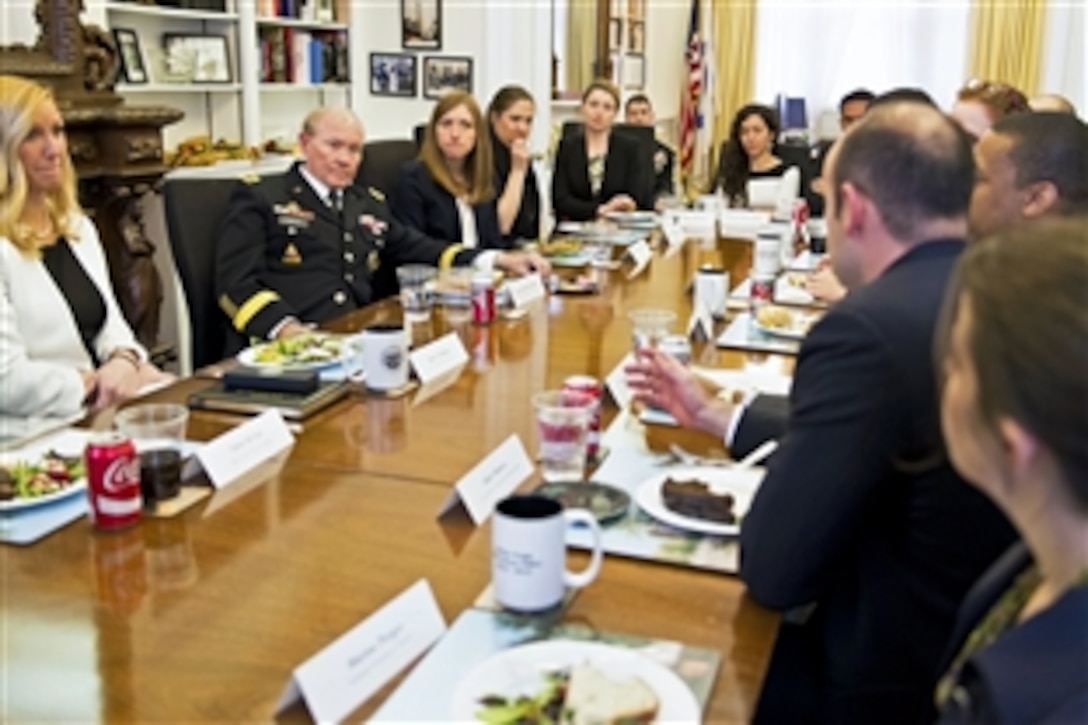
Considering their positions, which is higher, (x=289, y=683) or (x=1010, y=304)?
(x=1010, y=304)

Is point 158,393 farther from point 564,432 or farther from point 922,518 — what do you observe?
point 922,518

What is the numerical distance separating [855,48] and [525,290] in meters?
5.84

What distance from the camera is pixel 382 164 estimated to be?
3.92 metres

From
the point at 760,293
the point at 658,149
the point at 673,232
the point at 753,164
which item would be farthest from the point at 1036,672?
the point at 658,149

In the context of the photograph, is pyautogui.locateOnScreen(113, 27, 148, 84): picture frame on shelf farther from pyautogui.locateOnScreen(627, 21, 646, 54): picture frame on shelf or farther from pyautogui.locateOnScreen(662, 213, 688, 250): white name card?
pyautogui.locateOnScreen(627, 21, 646, 54): picture frame on shelf

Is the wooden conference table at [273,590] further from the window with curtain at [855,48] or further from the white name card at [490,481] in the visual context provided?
the window with curtain at [855,48]

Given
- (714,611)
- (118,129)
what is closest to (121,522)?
(714,611)

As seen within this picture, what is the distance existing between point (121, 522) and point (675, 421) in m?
0.88

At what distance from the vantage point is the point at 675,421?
1846mm

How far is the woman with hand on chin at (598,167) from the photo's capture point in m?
5.13

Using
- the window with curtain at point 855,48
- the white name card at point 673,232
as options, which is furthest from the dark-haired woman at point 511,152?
the window with curtain at point 855,48

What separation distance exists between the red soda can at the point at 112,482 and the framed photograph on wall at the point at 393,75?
4620mm

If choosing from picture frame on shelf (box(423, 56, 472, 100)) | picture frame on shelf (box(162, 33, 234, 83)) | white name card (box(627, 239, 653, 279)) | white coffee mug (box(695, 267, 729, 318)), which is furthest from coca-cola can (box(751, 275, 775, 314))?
picture frame on shelf (box(423, 56, 472, 100))

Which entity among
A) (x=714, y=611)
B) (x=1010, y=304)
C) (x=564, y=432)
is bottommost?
(x=714, y=611)
